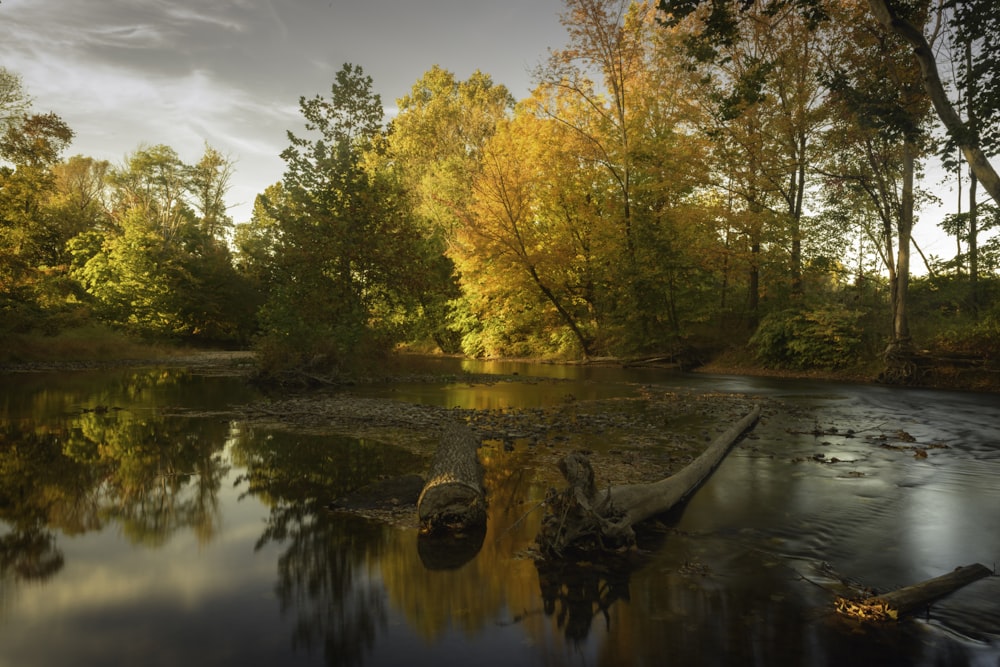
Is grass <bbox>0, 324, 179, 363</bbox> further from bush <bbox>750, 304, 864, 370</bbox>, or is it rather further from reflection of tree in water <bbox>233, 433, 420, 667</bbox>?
bush <bbox>750, 304, 864, 370</bbox>

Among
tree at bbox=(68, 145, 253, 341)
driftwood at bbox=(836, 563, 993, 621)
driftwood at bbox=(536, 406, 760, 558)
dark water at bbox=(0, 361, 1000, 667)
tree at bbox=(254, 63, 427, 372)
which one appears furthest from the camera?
tree at bbox=(68, 145, 253, 341)

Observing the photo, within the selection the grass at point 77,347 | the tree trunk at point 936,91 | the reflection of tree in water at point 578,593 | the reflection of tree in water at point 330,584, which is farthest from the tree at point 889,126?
the grass at point 77,347

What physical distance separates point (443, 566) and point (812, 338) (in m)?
23.4

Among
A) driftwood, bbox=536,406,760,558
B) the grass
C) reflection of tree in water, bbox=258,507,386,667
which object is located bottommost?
reflection of tree in water, bbox=258,507,386,667

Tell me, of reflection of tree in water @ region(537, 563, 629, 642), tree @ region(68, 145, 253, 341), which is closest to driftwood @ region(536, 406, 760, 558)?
reflection of tree in water @ region(537, 563, 629, 642)

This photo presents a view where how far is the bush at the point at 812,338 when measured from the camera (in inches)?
925

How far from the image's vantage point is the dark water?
3.91 metres

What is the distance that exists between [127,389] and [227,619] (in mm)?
17192

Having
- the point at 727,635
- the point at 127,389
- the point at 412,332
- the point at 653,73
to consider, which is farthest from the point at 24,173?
the point at 727,635

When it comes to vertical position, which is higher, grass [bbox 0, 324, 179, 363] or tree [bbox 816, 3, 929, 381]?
tree [bbox 816, 3, 929, 381]

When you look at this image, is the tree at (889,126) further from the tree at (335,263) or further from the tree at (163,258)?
the tree at (163,258)

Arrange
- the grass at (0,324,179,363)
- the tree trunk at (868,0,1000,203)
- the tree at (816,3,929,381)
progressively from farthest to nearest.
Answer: the grass at (0,324,179,363)
the tree at (816,3,929,381)
the tree trunk at (868,0,1000,203)

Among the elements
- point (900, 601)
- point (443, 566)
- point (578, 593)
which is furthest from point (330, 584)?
point (900, 601)

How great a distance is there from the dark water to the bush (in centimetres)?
1475
